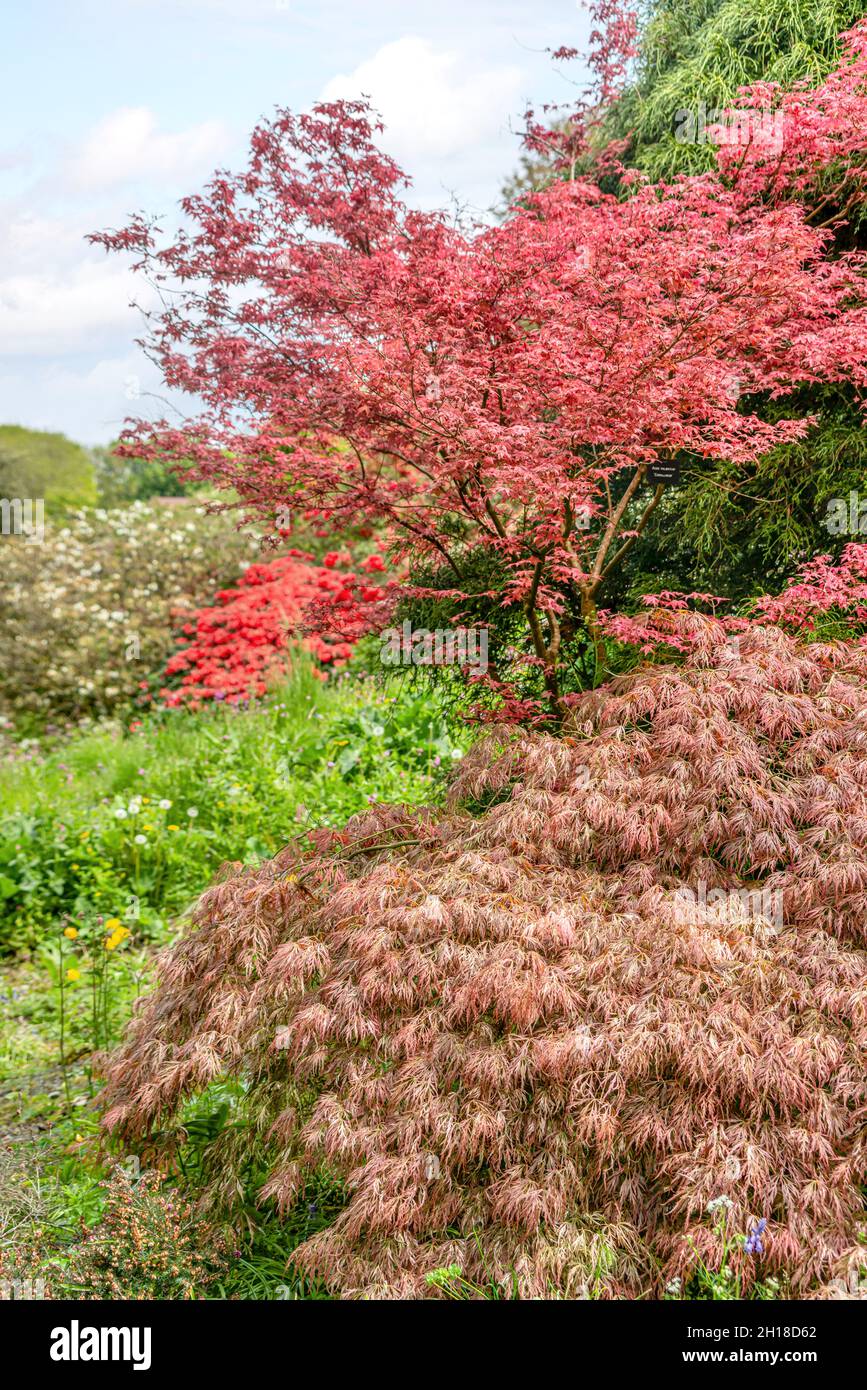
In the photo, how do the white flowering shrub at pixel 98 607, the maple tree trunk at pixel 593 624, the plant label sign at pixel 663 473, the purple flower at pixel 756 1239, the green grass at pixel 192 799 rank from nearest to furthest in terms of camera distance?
the purple flower at pixel 756 1239 < the plant label sign at pixel 663 473 < the maple tree trunk at pixel 593 624 < the green grass at pixel 192 799 < the white flowering shrub at pixel 98 607

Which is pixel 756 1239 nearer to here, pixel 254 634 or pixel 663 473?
pixel 663 473

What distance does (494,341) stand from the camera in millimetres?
4223

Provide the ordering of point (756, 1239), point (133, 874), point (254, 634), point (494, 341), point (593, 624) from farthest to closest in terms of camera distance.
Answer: point (254, 634) < point (133, 874) < point (593, 624) < point (494, 341) < point (756, 1239)

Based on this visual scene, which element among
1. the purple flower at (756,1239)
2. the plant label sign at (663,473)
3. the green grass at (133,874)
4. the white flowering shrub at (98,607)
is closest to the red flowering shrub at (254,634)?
the white flowering shrub at (98,607)

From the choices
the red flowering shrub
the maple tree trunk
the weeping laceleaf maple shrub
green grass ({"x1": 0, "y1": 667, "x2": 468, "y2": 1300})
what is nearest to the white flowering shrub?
the red flowering shrub

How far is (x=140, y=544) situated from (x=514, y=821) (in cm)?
937

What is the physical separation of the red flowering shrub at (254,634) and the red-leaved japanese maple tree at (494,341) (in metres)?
3.84

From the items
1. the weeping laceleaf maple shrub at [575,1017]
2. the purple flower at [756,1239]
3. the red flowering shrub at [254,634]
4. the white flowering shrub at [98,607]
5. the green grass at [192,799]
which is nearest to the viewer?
the purple flower at [756,1239]

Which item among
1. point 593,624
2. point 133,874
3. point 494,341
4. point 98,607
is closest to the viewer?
point 494,341

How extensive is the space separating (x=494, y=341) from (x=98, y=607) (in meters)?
7.79

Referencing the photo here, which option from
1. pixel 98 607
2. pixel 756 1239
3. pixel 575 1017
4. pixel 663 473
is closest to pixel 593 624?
pixel 663 473

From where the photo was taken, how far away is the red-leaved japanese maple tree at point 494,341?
3838 millimetres

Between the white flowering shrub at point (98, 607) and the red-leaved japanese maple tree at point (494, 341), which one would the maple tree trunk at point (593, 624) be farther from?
the white flowering shrub at point (98, 607)
